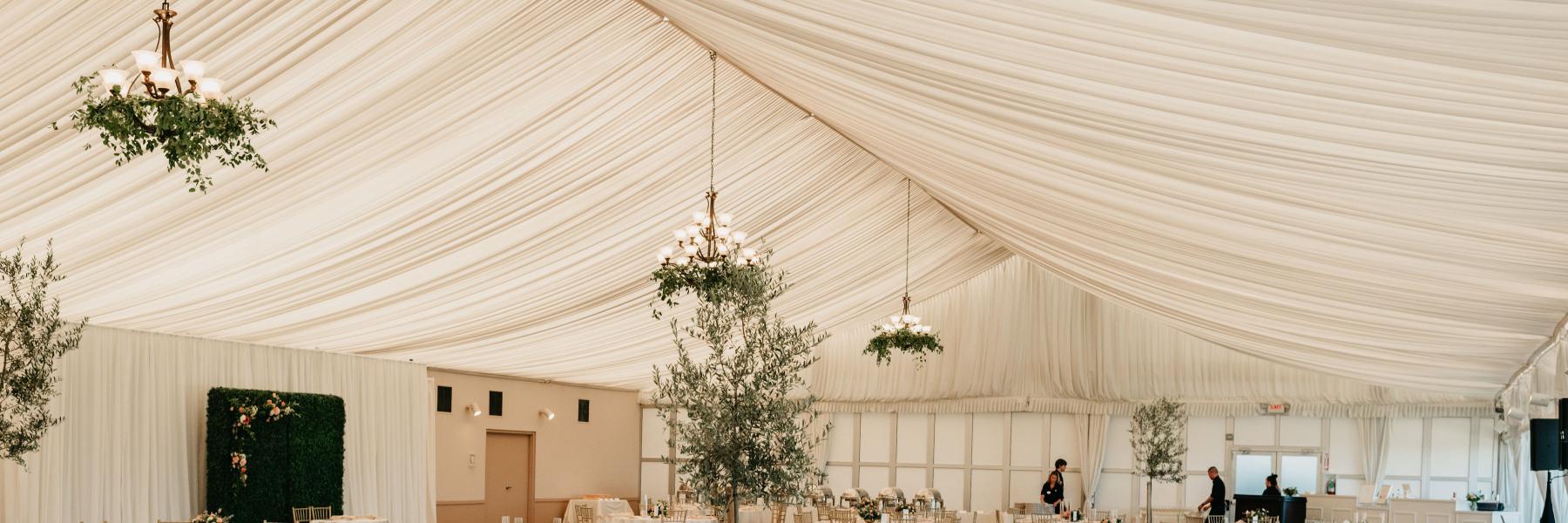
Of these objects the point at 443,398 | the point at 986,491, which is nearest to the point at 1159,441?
the point at 986,491

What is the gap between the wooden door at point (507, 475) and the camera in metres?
18.8

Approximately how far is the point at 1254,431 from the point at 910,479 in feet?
19.2

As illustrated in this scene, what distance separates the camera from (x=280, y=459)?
13.5 m

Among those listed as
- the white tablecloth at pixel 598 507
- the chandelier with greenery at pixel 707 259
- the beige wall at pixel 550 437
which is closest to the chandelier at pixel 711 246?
the chandelier with greenery at pixel 707 259

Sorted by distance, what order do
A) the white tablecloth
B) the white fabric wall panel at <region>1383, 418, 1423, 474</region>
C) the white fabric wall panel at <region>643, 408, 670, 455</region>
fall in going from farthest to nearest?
the white fabric wall panel at <region>643, 408, 670, 455</region>
the white tablecloth
the white fabric wall panel at <region>1383, 418, 1423, 474</region>

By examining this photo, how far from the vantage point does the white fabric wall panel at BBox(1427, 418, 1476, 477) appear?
17.6 m

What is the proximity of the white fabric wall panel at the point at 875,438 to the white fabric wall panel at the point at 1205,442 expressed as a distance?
5.19 meters

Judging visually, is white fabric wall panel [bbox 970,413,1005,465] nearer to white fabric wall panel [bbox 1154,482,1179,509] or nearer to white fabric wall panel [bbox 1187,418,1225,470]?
white fabric wall panel [bbox 1154,482,1179,509]

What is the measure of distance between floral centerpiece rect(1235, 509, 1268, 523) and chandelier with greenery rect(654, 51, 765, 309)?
8677 millimetres

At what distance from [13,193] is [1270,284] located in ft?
28.1

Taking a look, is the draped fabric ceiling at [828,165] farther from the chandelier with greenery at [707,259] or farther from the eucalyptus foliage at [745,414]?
the eucalyptus foliage at [745,414]

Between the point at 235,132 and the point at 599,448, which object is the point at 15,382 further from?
the point at 599,448

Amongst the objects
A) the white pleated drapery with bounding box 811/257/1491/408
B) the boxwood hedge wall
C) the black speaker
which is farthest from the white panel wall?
the boxwood hedge wall

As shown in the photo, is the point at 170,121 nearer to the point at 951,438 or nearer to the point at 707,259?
the point at 707,259
